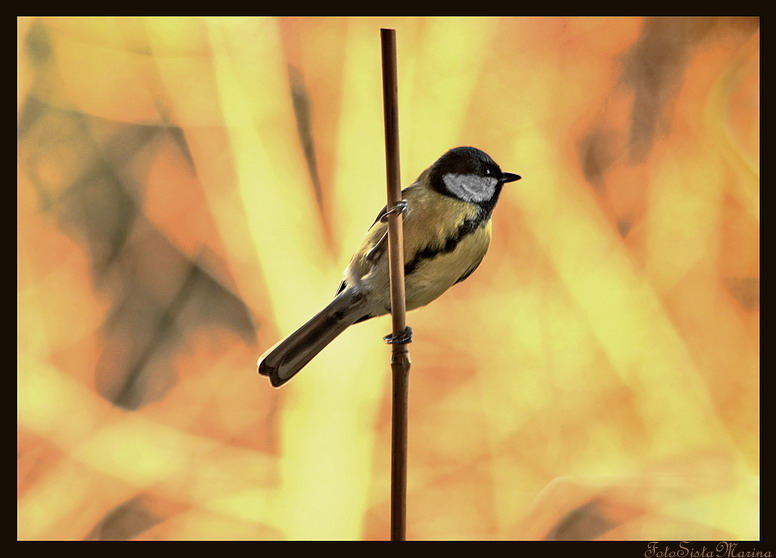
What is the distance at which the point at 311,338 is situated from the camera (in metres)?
1.28

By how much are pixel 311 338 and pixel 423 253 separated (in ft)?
0.80

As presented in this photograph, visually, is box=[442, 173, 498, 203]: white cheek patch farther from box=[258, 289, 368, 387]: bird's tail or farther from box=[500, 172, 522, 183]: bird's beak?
box=[258, 289, 368, 387]: bird's tail

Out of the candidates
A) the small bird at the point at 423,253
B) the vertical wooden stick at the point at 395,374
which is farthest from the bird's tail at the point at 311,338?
the vertical wooden stick at the point at 395,374

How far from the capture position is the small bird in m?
1.25

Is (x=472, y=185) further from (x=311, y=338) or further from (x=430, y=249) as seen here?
(x=311, y=338)

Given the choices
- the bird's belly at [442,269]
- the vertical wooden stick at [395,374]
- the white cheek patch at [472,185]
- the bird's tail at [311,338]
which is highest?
the white cheek patch at [472,185]

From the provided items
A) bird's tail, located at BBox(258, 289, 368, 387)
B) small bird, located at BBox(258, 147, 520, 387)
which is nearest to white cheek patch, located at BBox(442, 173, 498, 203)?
small bird, located at BBox(258, 147, 520, 387)

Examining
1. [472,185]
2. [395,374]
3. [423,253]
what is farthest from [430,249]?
[395,374]

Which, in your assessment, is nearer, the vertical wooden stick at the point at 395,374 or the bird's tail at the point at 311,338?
the vertical wooden stick at the point at 395,374

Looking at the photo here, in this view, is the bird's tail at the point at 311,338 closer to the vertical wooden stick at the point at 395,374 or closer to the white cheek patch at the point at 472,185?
the white cheek patch at the point at 472,185

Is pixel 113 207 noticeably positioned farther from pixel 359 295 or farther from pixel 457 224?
pixel 457 224

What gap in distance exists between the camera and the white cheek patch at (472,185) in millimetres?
1335

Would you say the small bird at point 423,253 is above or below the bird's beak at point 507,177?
below

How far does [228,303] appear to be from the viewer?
1.87m
